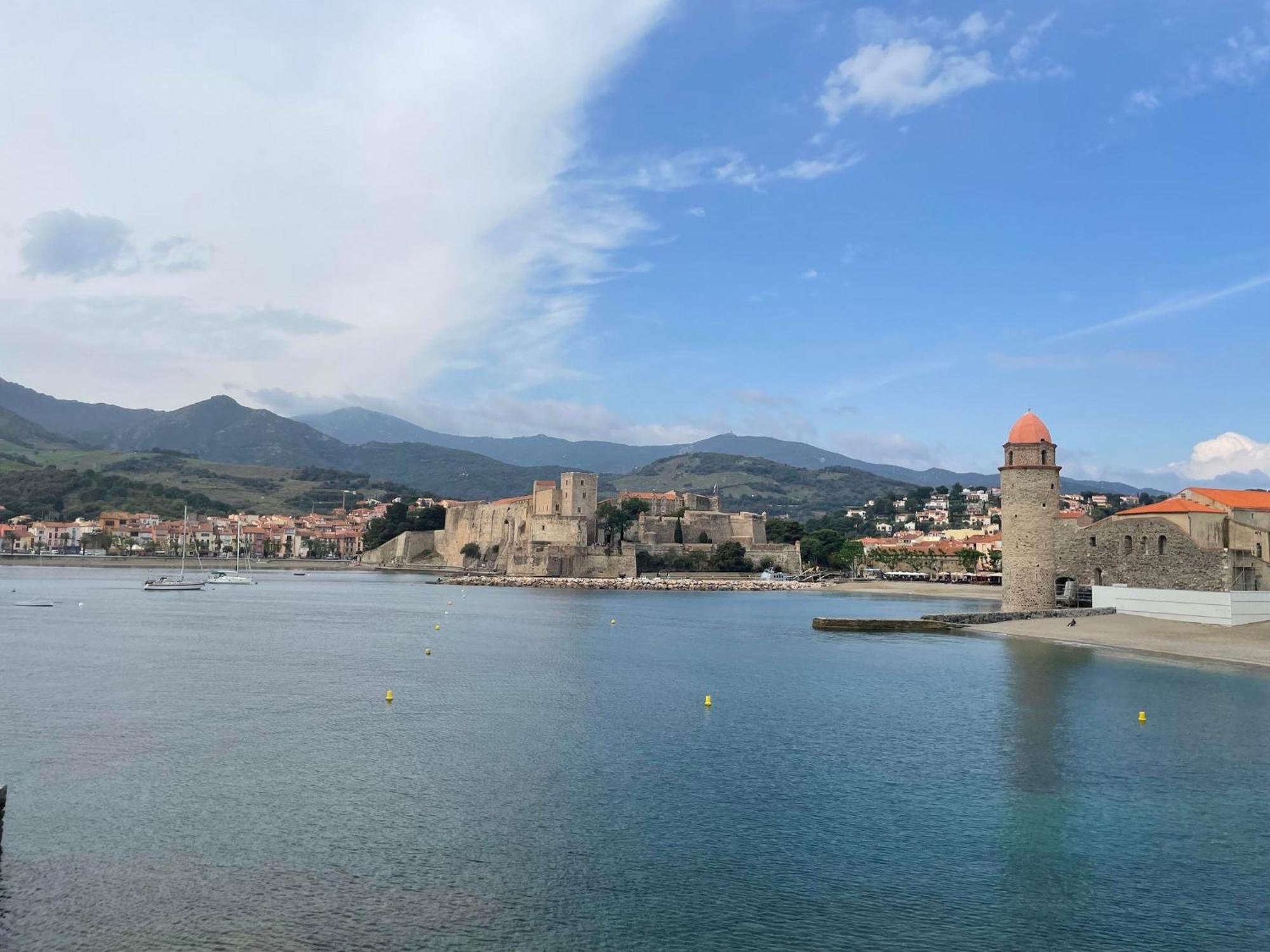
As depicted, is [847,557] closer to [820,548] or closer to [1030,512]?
[820,548]

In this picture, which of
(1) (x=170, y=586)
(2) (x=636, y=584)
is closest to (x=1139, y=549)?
(2) (x=636, y=584)

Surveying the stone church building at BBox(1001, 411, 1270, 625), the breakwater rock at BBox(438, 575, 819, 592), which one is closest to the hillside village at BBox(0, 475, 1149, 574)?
the breakwater rock at BBox(438, 575, 819, 592)

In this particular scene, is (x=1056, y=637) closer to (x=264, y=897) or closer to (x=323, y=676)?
(x=323, y=676)

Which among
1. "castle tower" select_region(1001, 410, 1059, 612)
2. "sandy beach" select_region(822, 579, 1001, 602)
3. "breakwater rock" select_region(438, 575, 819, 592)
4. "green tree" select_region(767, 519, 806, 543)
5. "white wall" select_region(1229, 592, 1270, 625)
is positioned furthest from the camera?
"green tree" select_region(767, 519, 806, 543)

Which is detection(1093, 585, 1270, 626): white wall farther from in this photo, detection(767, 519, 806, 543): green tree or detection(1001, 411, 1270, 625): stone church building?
detection(767, 519, 806, 543): green tree

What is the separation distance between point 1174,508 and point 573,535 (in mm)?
39283

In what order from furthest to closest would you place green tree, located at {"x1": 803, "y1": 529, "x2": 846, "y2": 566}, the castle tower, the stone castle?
green tree, located at {"x1": 803, "y1": 529, "x2": 846, "y2": 566}
the stone castle
the castle tower

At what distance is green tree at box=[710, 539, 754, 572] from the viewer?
6362cm

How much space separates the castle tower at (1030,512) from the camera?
28.5 m

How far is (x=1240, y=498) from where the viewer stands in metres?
28.7

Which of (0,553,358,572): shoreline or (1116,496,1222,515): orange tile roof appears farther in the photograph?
(0,553,358,572): shoreline

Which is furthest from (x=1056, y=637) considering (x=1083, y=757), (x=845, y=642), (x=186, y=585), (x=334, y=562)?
(x=334, y=562)

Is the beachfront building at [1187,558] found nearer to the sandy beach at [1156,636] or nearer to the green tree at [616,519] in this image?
the sandy beach at [1156,636]

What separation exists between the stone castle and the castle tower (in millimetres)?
33980
